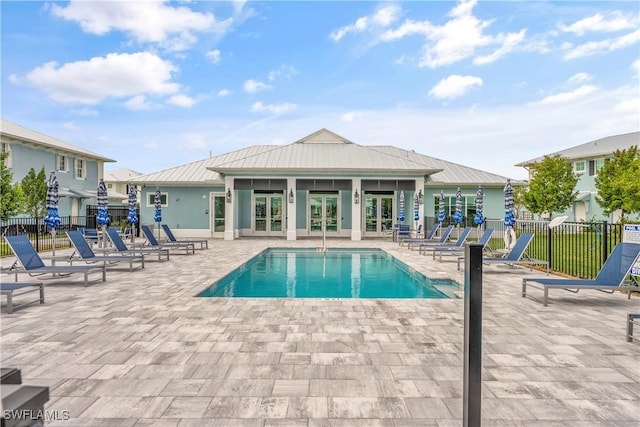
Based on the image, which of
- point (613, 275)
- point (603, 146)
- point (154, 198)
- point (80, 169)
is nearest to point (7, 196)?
point (154, 198)

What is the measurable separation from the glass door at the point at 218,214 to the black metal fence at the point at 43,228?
4668 millimetres

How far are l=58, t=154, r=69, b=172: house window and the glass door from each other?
13664 mm

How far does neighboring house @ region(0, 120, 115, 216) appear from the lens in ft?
78.6

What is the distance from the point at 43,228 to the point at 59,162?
26.5ft

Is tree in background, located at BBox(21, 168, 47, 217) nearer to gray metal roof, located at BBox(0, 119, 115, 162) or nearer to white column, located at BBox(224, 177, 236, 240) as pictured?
gray metal roof, located at BBox(0, 119, 115, 162)

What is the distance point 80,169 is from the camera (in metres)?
30.3

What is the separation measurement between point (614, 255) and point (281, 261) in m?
10.4

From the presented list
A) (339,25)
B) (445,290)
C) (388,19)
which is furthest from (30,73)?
(445,290)

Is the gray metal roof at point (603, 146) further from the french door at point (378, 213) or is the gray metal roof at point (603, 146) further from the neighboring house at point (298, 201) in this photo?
the french door at point (378, 213)

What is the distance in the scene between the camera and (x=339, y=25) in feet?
59.8

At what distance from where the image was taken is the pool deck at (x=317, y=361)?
3.16 m

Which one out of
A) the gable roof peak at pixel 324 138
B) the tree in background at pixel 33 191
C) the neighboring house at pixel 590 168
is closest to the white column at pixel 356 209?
the gable roof peak at pixel 324 138

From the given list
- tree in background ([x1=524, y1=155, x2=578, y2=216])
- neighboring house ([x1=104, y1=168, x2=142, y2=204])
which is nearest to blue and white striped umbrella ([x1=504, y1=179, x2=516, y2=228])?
tree in background ([x1=524, y1=155, x2=578, y2=216])

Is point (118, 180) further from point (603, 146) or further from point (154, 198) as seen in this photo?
point (603, 146)
